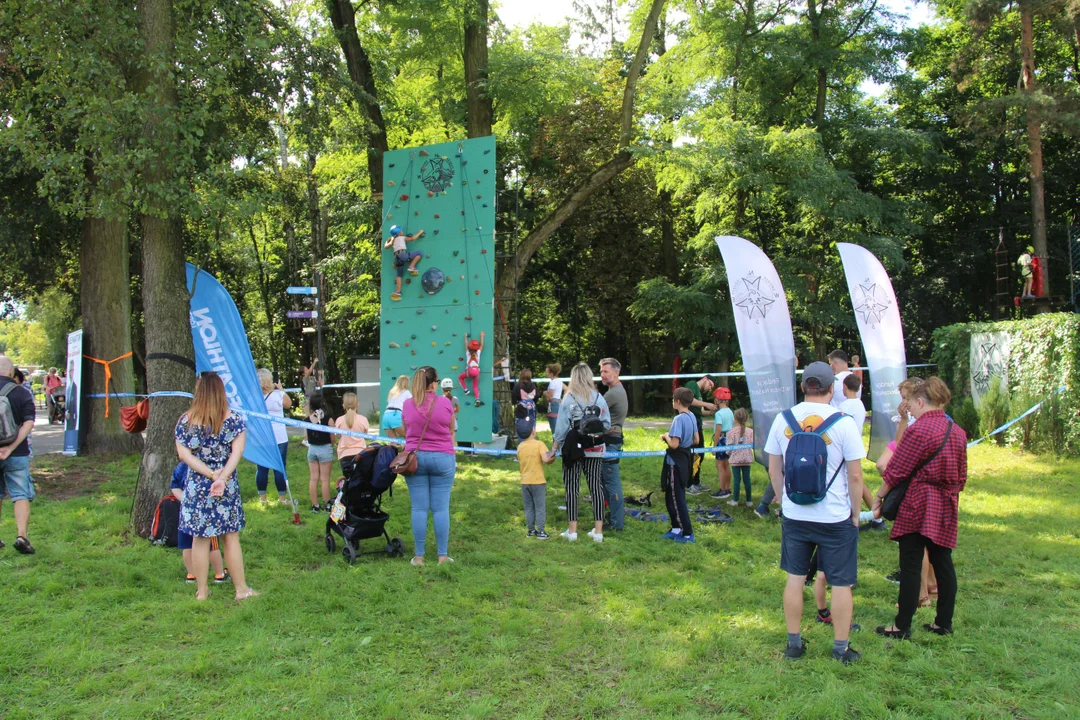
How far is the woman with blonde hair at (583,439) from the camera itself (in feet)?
23.5

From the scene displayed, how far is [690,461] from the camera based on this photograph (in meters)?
7.33

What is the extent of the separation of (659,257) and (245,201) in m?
20.1

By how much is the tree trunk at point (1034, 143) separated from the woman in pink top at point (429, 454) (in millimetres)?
18886

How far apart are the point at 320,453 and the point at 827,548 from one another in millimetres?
5750

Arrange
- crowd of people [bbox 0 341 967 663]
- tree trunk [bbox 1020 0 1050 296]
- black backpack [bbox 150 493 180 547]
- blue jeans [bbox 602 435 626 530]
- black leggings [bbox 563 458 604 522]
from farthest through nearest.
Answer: tree trunk [bbox 1020 0 1050 296] < blue jeans [bbox 602 435 626 530] < black leggings [bbox 563 458 604 522] < black backpack [bbox 150 493 180 547] < crowd of people [bbox 0 341 967 663]

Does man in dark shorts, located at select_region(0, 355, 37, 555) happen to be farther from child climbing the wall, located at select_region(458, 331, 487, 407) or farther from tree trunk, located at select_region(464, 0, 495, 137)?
tree trunk, located at select_region(464, 0, 495, 137)

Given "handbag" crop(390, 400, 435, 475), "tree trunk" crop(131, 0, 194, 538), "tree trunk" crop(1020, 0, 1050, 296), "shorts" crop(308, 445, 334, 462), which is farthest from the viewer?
"tree trunk" crop(1020, 0, 1050, 296)

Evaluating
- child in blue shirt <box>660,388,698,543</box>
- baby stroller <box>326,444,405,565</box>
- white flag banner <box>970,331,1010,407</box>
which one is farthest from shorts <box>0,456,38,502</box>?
white flag banner <box>970,331,1010,407</box>

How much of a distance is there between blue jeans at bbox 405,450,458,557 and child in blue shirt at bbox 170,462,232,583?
5.00 feet

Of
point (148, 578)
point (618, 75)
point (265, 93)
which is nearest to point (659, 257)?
point (618, 75)

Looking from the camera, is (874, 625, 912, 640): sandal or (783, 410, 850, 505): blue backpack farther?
(874, 625, 912, 640): sandal

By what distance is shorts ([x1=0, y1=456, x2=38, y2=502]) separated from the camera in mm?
6395

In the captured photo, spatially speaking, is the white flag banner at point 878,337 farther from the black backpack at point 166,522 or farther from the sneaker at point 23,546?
the sneaker at point 23,546

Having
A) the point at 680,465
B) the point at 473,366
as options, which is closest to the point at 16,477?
the point at 680,465
